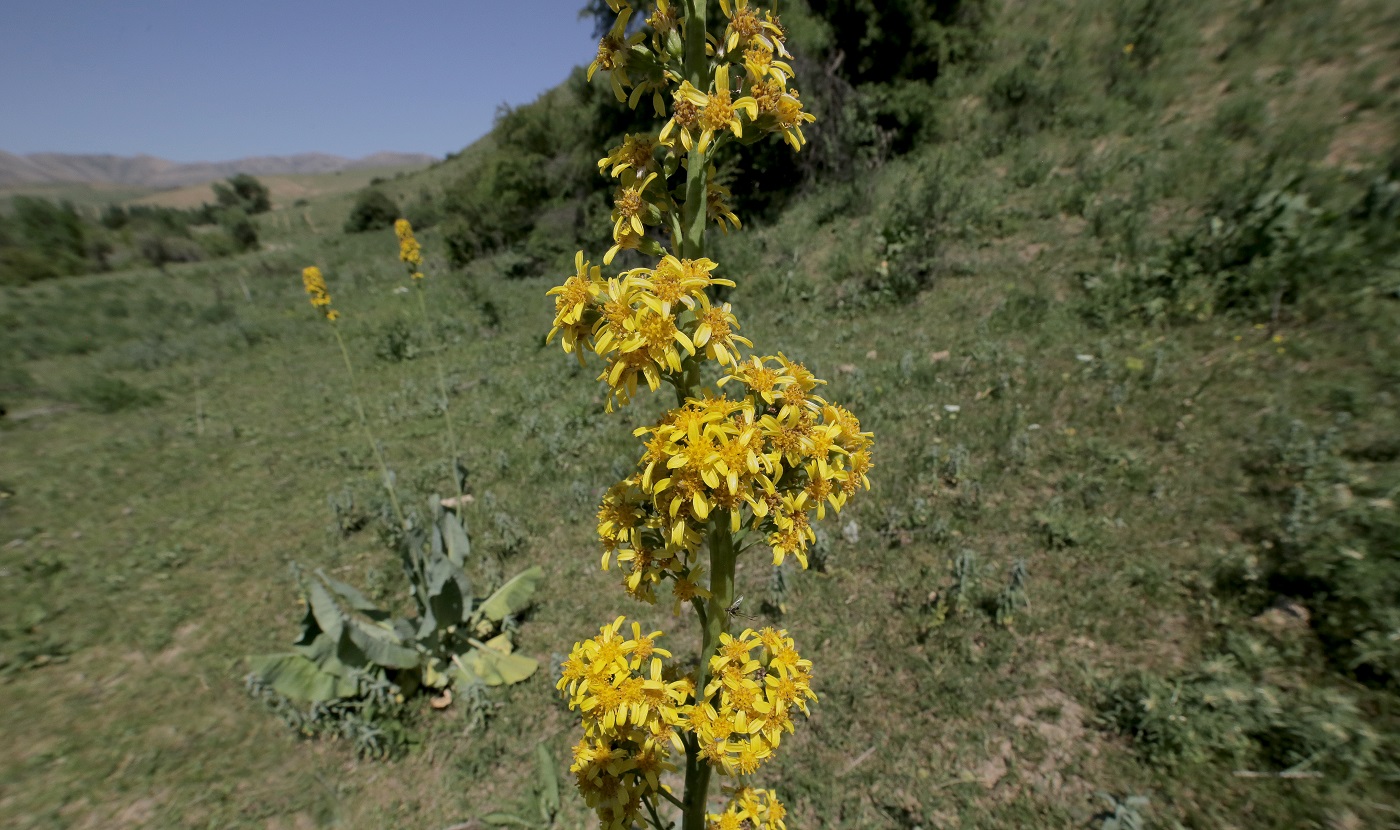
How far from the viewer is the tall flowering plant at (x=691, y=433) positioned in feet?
4.53

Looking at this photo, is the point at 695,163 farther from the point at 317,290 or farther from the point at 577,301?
the point at 317,290

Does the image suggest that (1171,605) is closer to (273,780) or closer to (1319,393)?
(1319,393)

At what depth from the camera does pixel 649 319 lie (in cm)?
135

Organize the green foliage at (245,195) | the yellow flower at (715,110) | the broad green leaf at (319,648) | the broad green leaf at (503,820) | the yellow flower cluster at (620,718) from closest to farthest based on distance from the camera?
1. the yellow flower at (715,110)
2. the yellow flower cluster at (620,718)
3. the broad green leaf at (503,820)
4. the broad green leaf at (319,648)
5. the green foliage at (245,195)

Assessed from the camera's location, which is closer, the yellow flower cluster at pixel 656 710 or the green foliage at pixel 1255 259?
the yellow flower cluster at pixel 656 710

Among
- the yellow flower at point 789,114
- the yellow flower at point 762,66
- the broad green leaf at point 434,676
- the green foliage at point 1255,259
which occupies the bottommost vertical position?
the broad green leaf at point 434,676

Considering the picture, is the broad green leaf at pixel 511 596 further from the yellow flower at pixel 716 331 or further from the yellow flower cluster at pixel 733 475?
the yellow flower at pixel 716 331

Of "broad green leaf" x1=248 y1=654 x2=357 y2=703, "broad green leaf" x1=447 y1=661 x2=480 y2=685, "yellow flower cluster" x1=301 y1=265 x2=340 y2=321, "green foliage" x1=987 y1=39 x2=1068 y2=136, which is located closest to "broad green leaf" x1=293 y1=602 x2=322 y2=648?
"broad green leaf" x1=248 y1=654 x2=357 y2=703

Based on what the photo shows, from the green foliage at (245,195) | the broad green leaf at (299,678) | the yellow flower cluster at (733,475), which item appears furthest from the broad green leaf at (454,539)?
the green foliage at (245,195)

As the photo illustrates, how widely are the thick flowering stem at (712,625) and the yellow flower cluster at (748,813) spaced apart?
0.13m

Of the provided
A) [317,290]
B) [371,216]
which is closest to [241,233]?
[371,216]

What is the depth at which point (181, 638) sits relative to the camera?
4.73 m

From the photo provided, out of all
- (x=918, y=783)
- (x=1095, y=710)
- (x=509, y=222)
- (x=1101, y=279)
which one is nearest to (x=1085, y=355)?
(x=1101, y=279)

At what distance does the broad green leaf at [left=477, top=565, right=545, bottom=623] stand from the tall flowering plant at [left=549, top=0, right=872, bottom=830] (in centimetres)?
289
